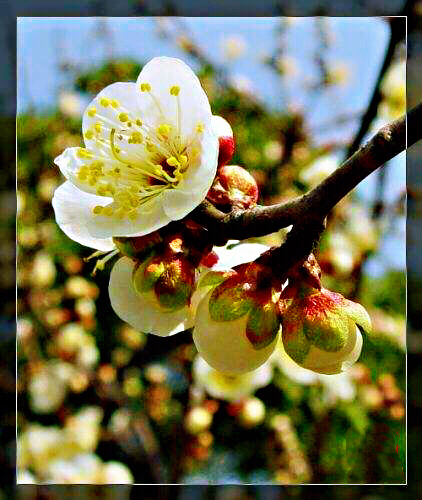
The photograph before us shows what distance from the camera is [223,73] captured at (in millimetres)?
Answer: 1573

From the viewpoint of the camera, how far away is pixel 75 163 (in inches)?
17.5

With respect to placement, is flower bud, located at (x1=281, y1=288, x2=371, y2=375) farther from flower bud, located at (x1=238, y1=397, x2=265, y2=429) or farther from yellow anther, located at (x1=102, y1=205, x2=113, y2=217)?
flower bud, located at (x1=238, y1=397, x2=265, y2=429)

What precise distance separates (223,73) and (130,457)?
0.78 metres

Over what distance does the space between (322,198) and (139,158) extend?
0.14 meters

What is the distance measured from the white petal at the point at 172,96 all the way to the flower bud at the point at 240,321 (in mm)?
88

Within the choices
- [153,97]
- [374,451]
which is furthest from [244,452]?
[153,97]

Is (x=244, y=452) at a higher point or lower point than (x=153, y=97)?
lower

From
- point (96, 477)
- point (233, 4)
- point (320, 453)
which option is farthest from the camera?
point (320, 453)

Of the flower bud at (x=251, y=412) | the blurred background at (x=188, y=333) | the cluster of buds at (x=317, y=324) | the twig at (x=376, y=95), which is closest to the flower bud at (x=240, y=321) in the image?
the cluster of buds at (x=317, y=324)

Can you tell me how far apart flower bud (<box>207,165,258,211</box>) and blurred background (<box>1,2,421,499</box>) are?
0.66 meters

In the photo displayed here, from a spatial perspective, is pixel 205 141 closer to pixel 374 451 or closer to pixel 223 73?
pixel 374 451

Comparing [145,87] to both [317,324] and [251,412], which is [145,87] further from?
[251,412]

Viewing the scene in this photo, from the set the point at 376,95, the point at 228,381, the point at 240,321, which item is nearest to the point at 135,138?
the point at 240,321

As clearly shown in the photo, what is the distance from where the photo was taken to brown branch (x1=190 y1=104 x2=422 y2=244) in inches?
13.1
